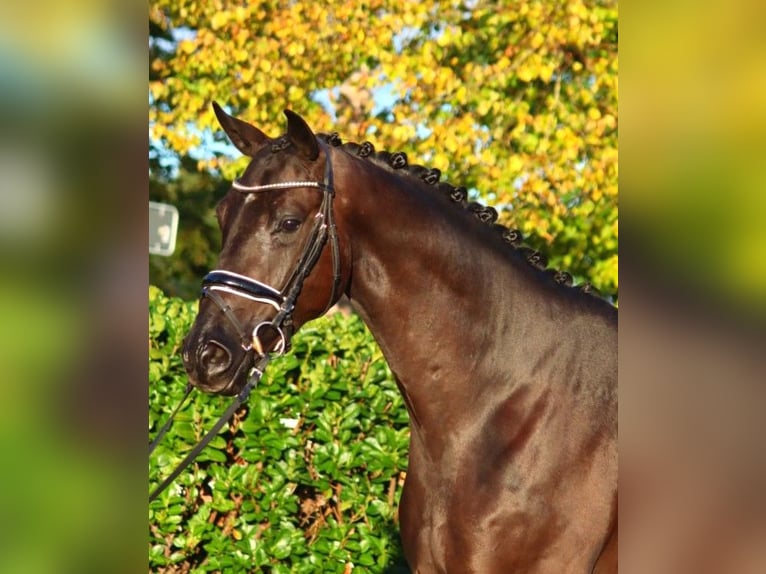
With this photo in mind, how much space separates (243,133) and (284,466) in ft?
8.83

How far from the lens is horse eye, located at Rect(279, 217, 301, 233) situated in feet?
10.1

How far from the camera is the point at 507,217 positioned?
9.33 metres

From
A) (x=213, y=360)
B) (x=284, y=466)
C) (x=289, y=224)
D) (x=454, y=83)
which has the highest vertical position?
(x=289, y=224)

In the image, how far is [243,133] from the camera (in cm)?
336

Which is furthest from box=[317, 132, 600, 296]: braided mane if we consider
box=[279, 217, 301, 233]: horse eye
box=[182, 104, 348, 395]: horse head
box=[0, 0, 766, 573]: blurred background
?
box=[0, 0, 766, 573]: blurred background

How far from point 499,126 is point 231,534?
17.0 ft

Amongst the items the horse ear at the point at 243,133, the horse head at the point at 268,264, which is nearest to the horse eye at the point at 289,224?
the horse head at the point at 268,264

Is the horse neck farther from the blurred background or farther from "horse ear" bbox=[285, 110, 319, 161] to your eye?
the blurred background
